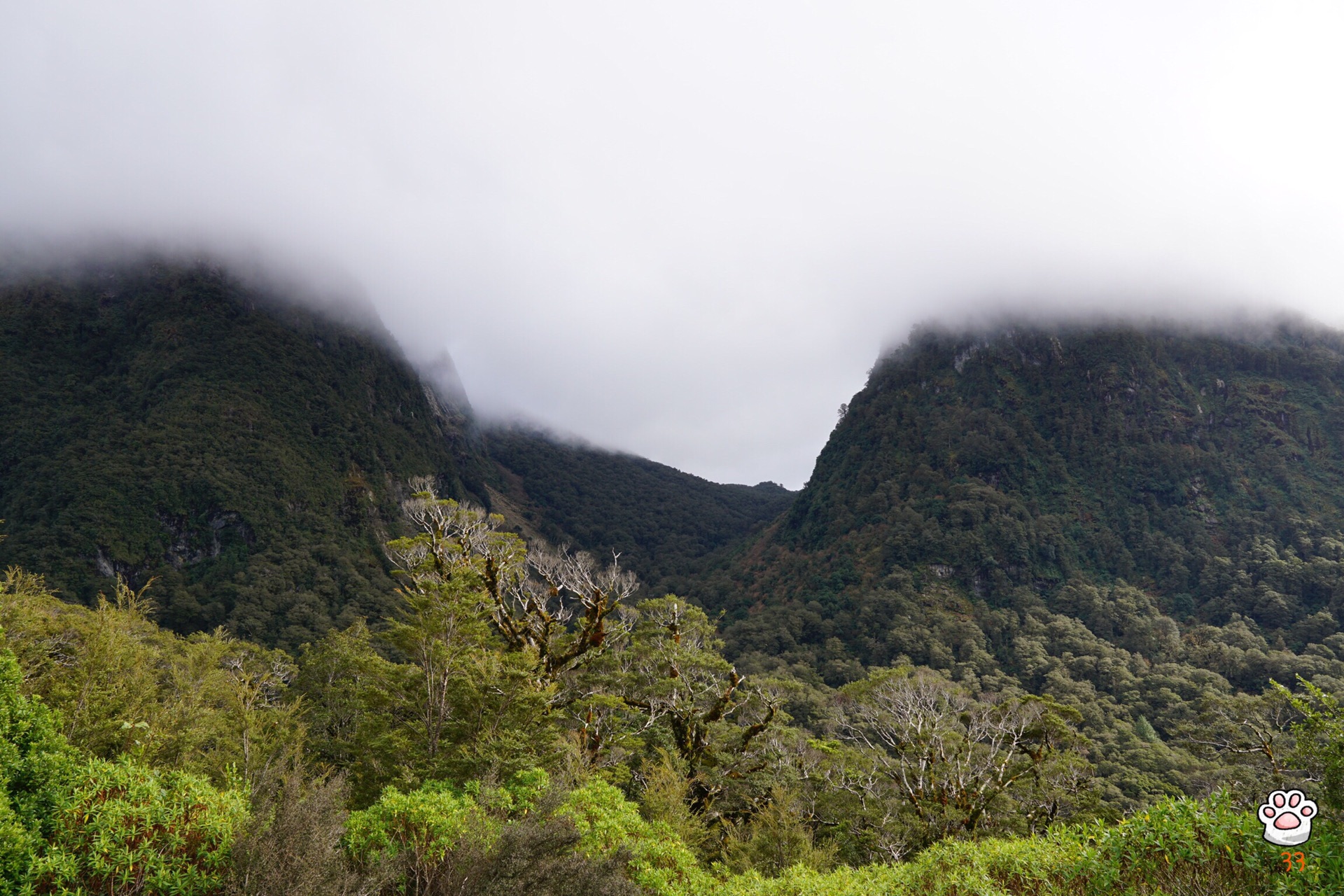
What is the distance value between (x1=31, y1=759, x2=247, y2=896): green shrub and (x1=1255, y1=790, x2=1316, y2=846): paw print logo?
39.1ft

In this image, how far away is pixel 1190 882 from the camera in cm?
612

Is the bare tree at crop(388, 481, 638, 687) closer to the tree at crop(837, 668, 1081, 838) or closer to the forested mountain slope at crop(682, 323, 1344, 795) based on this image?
the tree at crop(837, 668, 1081, 838)

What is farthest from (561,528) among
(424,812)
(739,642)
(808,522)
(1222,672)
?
(424,812)

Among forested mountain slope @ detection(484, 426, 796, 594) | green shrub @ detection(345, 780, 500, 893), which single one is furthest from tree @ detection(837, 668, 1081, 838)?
forested mountain slope @ detection(484, 426, 796, 594)

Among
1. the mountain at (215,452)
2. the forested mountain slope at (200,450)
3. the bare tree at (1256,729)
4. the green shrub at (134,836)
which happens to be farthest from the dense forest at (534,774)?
the mountain at (215,452)

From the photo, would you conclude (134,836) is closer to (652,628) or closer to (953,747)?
(652,628)

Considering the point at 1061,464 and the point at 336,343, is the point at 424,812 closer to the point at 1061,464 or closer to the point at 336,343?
the point at 1061,464

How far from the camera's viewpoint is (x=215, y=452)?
98.2 m

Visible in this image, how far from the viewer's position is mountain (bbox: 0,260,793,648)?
7800 cm

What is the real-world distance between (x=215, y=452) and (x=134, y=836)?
116m

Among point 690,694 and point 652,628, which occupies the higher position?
point 652,628

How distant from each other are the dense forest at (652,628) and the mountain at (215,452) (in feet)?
2.57

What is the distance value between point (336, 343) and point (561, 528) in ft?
249

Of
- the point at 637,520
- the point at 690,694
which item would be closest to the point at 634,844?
the point at 690,694
